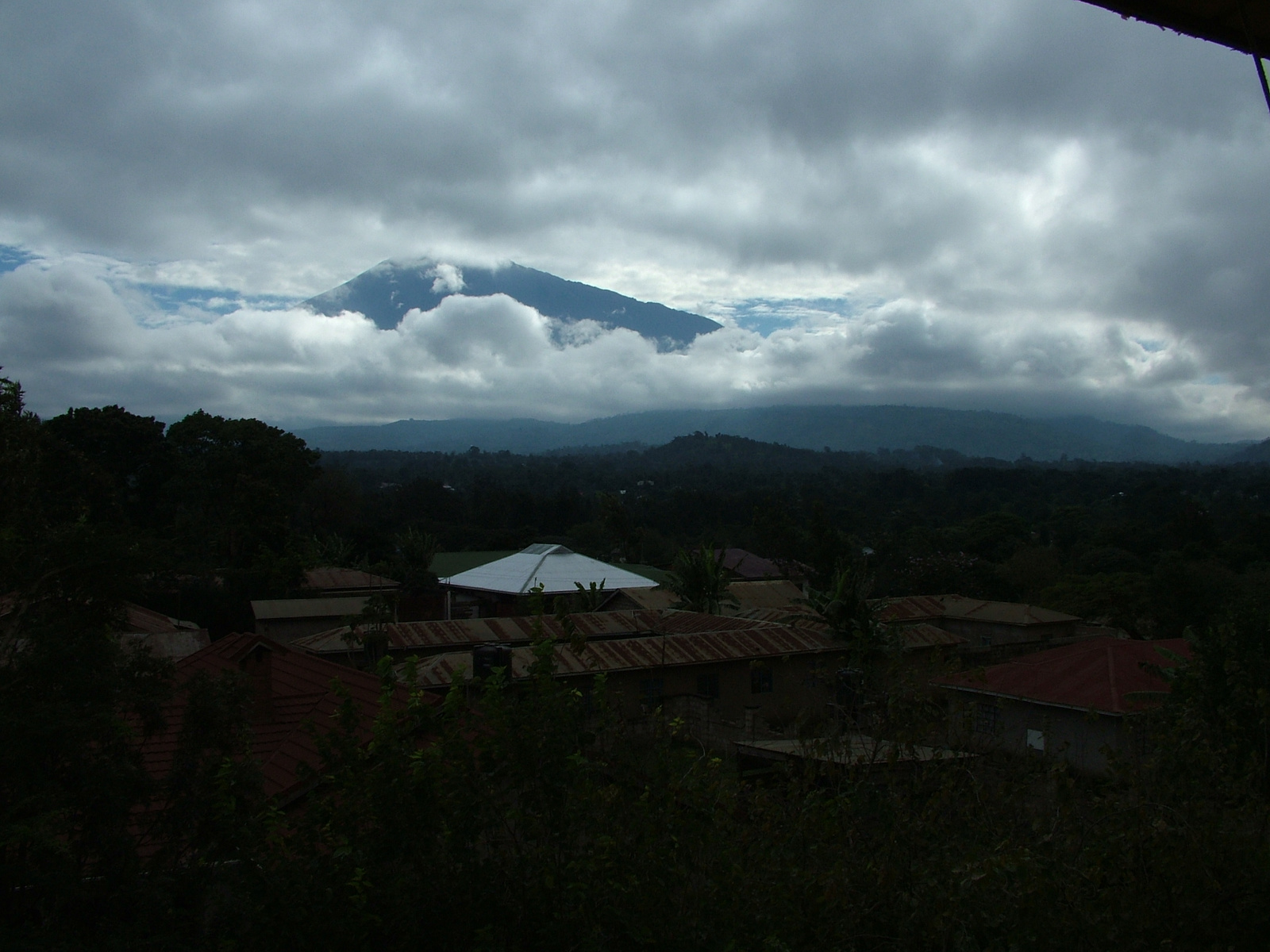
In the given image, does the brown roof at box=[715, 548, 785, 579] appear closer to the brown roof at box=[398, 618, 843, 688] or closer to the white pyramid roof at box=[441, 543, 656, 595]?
the white pyramid roof at box=[441, 543, 656, 595]

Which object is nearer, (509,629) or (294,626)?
(509,629)

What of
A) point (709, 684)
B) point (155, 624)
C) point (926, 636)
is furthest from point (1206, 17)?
point (155, 624)

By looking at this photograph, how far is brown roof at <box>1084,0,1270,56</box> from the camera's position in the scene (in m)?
4.32

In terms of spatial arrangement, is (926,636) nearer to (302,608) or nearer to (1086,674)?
(1086,674)

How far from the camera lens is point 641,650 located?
1980 cm

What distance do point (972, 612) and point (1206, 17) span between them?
27391 millimetres

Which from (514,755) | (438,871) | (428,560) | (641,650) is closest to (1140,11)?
(514,755)

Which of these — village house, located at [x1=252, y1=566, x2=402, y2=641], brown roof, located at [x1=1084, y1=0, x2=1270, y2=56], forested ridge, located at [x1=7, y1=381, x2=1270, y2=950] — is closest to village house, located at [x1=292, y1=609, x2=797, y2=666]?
village house, located at [x1=252, y1=566, x2=402, y2=641]

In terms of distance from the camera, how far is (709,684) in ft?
65.2

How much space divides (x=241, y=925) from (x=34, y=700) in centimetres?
208

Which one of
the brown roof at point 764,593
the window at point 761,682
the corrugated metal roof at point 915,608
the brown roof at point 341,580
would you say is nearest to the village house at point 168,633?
the brown roof at point 341,580

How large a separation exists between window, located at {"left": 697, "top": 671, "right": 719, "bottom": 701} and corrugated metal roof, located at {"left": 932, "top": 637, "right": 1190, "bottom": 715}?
5.63 m

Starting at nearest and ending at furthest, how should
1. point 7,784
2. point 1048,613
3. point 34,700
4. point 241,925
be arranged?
point 241,925, point 7,784, point 34,700, point 1048,613

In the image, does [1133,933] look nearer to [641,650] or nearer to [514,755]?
[514,755]
